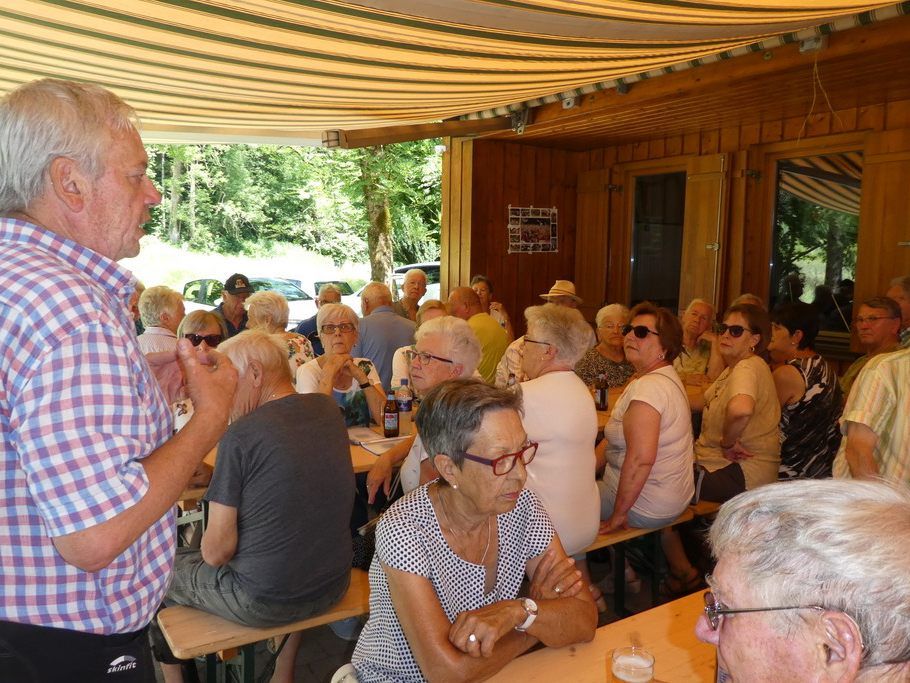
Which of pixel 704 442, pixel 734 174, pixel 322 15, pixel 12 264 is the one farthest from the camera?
pixel 734 174

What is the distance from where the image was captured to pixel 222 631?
2584mm

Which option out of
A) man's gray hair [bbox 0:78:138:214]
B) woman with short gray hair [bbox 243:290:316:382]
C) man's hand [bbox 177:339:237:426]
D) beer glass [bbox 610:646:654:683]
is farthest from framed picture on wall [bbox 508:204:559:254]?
man's gray hair [bbox 0:78:138:214]

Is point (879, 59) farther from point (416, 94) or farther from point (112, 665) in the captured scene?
point (112, 665)

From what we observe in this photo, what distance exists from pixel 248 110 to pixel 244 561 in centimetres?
368

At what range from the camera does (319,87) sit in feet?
14.8

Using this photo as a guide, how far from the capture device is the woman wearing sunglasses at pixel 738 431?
4.16 metres

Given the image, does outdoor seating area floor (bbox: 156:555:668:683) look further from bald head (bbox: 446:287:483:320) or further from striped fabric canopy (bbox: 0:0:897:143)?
bald head (bbox: 446:287:483:320)

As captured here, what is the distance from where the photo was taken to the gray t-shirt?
2.53 m

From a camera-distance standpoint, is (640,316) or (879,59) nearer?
(640,316)

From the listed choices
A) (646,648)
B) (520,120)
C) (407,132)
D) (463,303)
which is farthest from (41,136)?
(520,120)

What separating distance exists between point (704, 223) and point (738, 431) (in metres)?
4.36

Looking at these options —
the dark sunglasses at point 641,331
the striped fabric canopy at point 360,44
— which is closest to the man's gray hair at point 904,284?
the striped fabric canopy at point 360,44

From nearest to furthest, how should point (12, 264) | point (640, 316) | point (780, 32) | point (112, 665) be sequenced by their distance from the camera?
point (12, 264), point (112, 665), point (640, 316), point (780, 32)

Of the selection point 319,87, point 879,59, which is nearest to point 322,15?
point 319,87
